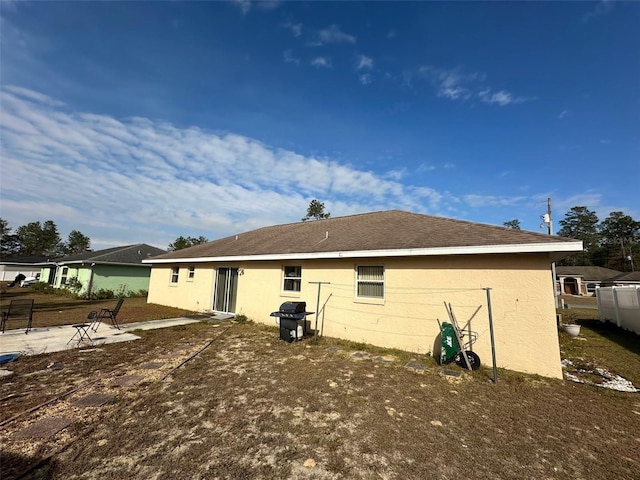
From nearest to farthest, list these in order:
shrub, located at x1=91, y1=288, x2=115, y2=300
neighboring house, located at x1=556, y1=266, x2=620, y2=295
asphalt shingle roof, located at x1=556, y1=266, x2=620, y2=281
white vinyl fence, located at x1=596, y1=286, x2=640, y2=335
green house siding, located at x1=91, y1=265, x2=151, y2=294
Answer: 1. white vinyl fence, located at x1=596, y1=286, x2=640, y2=335
2. shrub, located at x1=91, y1=288, x2=115, y2=300
3. green house siding, located at x1=91, y1=265, x2=151, y2=294
4. neighboring house, located at x1=556, y1=266, x2=620, y2=295
5. asphalt shingle roof, located at x1=556, y1=266, x2=620, y2=281

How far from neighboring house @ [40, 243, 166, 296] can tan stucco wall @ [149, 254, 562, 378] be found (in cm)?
1584

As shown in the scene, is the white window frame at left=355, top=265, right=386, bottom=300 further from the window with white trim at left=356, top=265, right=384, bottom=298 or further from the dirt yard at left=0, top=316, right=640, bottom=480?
the dirt yard at left=0, top=316, right=640, bottom=480

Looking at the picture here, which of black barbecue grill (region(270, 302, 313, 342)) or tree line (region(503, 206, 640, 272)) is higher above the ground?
tree line (region(503, 206, 640, 272))

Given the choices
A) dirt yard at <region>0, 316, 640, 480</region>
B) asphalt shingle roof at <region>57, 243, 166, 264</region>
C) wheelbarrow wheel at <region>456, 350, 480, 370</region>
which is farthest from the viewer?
asphalt shingle roof at <region>57, 243, 166, 264</region>

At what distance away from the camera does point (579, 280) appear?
39.8m

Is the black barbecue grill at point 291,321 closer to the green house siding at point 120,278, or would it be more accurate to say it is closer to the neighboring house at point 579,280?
the green house siding at point 120,278

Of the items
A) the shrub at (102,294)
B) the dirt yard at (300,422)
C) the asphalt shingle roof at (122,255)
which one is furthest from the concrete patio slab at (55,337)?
the asphalt shingle roof at (122,255)

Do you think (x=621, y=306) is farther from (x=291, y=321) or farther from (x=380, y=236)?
(x=291, y=321)

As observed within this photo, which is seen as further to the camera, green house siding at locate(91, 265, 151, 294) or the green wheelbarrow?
green house siding at locate(91, 265, 151, 294)

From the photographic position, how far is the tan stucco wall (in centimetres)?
608

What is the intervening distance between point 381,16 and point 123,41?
8.05m

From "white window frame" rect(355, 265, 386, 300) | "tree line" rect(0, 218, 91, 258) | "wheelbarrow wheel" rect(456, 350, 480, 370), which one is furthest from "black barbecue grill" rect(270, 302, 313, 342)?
"tree line" rect(0, 218, 91, 258)

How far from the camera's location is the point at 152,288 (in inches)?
665

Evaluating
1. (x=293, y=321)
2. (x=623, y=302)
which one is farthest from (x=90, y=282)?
(x=623, y=302)
